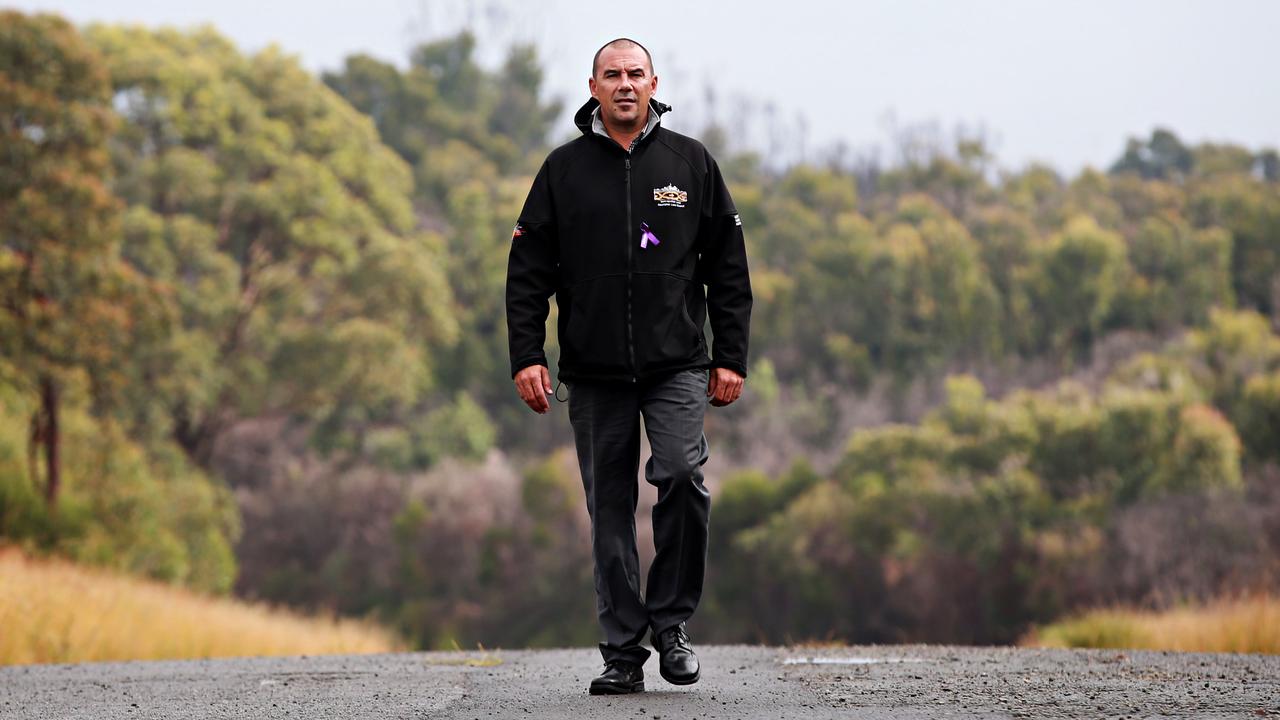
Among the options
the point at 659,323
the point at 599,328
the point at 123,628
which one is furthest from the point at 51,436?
the point at 659,323

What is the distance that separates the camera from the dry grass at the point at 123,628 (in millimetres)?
9102

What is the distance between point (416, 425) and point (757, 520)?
32.2 ft

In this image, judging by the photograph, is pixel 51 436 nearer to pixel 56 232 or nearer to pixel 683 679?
pixel 56 232

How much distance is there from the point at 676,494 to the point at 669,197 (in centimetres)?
100

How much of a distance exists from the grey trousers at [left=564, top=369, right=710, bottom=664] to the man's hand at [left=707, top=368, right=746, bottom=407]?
0.12 feet

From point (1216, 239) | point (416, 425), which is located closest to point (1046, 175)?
point (1216, 239)

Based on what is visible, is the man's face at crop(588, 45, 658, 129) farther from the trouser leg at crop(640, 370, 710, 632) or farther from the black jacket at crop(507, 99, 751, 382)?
the trouser leg at crop(640, 370, 710, 632)

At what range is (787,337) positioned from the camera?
171 feet

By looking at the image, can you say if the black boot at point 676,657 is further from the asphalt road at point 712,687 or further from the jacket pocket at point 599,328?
the jacket pocket at point 599,328

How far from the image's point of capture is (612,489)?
18.2 ft

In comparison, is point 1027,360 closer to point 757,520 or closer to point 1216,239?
point 1216,239

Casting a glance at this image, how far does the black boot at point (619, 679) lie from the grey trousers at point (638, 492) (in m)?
0.03

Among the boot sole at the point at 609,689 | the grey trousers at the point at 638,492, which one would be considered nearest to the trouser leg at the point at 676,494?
the grey trousers at the point at 638,492

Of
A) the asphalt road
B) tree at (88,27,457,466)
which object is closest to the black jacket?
the asphalt road
